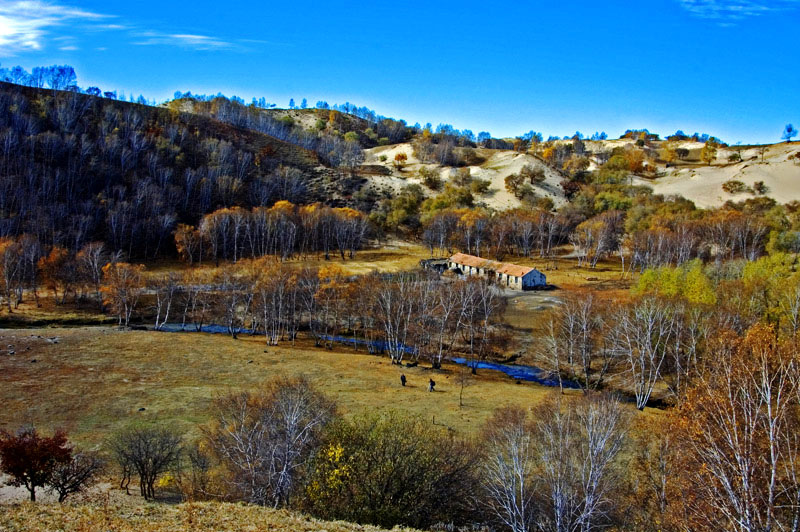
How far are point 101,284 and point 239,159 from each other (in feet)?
325

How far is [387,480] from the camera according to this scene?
2702cm

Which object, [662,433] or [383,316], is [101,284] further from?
[662,433]

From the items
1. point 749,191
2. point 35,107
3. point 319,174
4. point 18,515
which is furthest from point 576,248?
point 35,107

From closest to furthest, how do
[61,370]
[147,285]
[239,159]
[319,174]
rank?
[61,370], [147,285], [239,159], [319,174]

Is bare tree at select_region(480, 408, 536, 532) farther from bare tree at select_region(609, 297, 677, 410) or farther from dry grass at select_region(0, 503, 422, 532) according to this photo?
bare tree at select_region(609, 297, 677, 410)

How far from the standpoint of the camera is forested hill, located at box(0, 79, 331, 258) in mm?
122375

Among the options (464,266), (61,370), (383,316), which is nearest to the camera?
(61,370)

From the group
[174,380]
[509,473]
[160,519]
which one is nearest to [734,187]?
[174,380]

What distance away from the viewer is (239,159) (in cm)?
17912

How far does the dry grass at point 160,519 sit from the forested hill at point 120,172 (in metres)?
102

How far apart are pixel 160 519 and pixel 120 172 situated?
149865 mm

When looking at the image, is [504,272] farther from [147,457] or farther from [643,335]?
[147,457]

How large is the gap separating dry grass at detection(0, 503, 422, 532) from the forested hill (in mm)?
101631

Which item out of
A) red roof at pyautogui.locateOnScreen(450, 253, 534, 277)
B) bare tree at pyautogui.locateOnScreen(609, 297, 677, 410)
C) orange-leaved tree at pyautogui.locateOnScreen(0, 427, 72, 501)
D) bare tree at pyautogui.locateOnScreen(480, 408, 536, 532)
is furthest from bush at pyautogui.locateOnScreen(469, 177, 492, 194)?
orange-leaved tree at pyautogui.locateOnScreen(0, 427, 72, 501)
